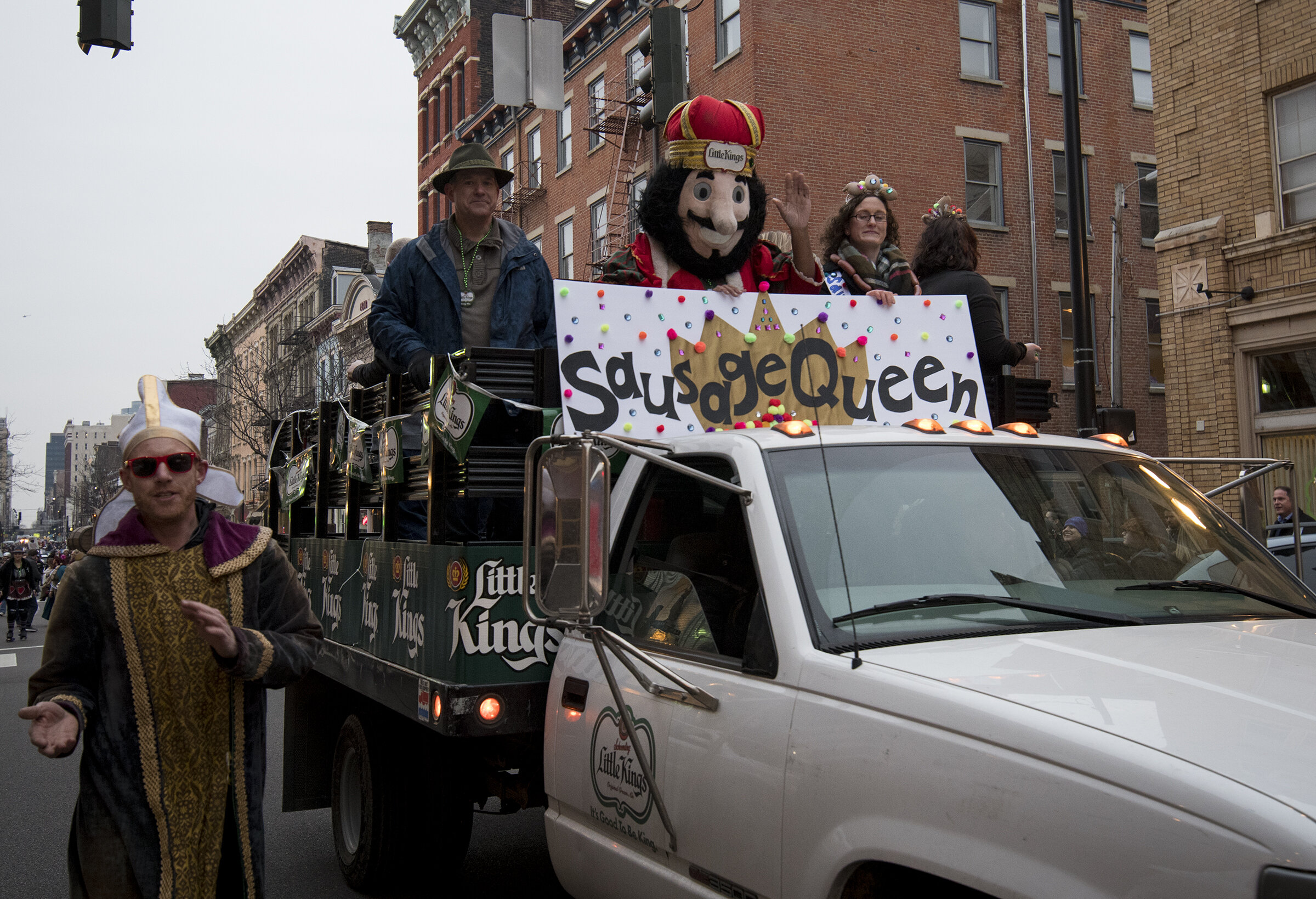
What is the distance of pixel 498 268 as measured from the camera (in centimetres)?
539

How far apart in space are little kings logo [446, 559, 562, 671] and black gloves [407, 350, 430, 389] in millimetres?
938

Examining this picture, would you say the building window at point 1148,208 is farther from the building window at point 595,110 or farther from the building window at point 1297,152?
the building window at point 595,110

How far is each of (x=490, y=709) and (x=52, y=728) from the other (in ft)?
4.17

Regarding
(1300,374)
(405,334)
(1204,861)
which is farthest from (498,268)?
(1300,374)

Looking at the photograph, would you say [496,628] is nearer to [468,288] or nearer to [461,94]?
[468,288]

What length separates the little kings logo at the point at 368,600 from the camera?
4.70m

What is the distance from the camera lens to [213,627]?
2924 millimetres

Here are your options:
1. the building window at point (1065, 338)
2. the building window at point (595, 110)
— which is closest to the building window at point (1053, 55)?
the building window at point (1065, 338)

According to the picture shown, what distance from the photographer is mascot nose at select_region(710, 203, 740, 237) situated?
5.02 metres

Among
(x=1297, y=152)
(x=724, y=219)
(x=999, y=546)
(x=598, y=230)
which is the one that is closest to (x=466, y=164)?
(x=724, y=219)

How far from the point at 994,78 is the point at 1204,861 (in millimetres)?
26101

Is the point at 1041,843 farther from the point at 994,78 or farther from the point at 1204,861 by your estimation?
the point at 994,78

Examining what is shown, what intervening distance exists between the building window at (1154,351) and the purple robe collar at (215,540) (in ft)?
86.5

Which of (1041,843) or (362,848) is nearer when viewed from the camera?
(1041,843)
